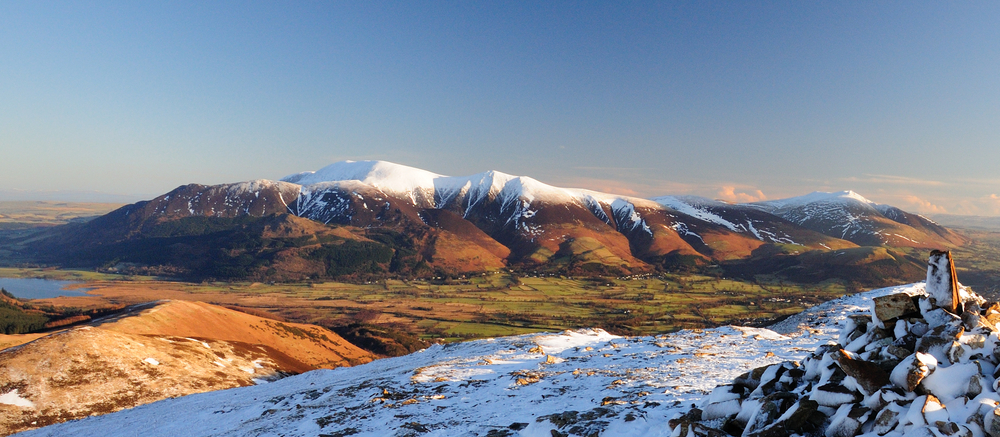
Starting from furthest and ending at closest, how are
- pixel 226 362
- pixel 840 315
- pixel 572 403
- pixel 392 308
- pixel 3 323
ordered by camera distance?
pixel 392 308 < pixel 3 323 < pixel 226 362 < pixel 840 315 < pixel 572 403

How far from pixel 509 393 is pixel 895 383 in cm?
1572

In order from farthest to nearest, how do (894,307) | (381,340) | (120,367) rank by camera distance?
1. (381,340)
2. (120,367)
3. (894,307)

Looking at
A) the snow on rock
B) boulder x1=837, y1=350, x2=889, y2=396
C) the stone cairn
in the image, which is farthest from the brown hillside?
boulder x1=837, y1=350, x2=889, y2=396

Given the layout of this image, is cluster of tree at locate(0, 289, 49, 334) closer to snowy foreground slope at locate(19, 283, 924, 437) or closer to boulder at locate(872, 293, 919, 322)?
snowy foreground slope at locate(19, 283, 924, 437)

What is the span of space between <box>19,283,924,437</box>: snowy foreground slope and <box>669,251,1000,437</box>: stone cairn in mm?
2970

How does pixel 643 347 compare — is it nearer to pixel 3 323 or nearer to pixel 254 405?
pixel 254 405

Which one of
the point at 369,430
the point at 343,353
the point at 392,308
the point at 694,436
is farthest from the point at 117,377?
the point at 392,308

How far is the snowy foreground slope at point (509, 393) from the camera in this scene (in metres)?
17.3

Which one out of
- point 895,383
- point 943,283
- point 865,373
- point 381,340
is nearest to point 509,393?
point 865,373

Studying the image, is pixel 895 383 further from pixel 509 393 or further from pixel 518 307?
pixel 518 307

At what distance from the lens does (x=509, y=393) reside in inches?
870

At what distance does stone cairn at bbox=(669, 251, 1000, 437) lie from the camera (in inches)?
352

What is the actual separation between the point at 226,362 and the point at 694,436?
6787 centimetres

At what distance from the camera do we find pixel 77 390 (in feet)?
142
